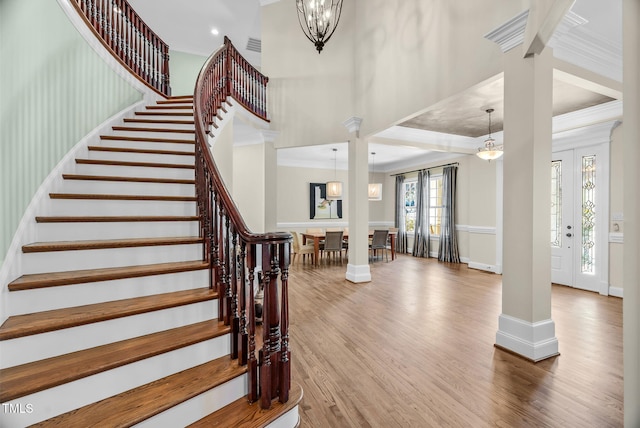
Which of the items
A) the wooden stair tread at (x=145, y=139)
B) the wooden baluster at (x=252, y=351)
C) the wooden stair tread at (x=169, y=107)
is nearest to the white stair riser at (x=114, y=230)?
the wooden baluster at (x=252, y=351)

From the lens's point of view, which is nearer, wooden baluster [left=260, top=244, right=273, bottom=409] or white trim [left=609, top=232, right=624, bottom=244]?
wooden baluster [left=260, top=244, right=273, bottom=409]

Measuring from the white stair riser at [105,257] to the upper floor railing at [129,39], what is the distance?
2438mm

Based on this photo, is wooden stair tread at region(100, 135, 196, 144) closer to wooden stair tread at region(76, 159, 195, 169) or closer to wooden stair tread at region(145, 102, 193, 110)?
wooden stair tread at region(76, 159, 195, 169)

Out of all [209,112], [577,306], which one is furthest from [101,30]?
[577,306]

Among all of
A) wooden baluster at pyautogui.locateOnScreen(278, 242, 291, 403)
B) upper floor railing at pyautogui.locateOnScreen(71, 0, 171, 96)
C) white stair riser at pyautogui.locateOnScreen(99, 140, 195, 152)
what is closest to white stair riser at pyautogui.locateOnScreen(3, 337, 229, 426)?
wooden baluster at pyautogui.locateOnScreen(278, 242, 291, 403)

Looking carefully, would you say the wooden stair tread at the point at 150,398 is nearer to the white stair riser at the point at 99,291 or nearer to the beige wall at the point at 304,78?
the white stair riser at the point at 99,291

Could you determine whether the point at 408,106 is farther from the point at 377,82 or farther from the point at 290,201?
the point at 290,201

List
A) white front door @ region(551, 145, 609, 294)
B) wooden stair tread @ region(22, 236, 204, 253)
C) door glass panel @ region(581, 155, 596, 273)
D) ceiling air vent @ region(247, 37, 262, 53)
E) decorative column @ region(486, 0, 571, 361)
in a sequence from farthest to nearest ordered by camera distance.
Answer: ceiling air vent @ region(247, 37, 262, 53) → door glass panel @ region(581, 155, 596, 273) → white front door @ region(551, 145, 609, 294) → decorative column @ region(486, 0, 571, 361) → wooden stair tread @ region(22, 236, 204, 253)

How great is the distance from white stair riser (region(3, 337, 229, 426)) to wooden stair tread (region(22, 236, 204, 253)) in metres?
0.85

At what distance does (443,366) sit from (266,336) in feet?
5.12

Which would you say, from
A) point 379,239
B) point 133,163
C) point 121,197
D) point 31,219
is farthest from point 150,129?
point 379,239

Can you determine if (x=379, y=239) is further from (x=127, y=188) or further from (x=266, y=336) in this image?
(x=266, y=336)

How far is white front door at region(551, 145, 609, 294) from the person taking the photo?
4379 millimetres

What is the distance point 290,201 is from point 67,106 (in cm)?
616
